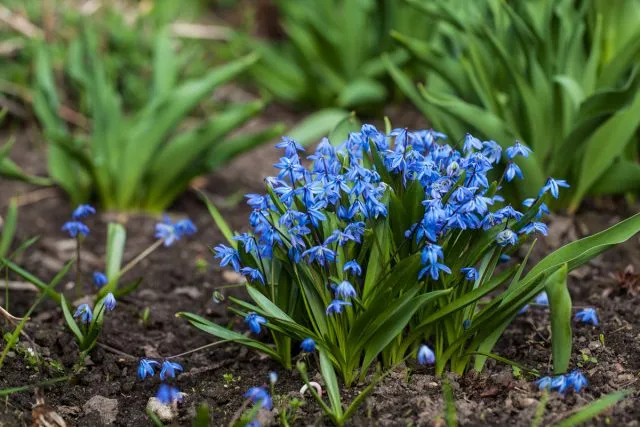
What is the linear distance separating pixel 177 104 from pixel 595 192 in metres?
2.06

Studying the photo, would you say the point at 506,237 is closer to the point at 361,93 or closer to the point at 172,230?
the point at 172,230

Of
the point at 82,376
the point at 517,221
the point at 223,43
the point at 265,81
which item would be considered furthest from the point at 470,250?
the point at 223,43

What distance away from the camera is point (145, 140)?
172 inches

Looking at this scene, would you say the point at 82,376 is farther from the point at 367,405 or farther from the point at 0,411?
the point at 367,405

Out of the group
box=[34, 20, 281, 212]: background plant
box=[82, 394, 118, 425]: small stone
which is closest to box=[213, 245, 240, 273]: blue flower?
box=[82, 394, 118, 425]: small stone

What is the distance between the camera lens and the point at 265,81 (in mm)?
5953

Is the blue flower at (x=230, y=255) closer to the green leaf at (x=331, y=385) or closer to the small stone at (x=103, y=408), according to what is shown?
the green leaf at (x=331, y=385)

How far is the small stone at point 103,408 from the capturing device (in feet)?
8.86

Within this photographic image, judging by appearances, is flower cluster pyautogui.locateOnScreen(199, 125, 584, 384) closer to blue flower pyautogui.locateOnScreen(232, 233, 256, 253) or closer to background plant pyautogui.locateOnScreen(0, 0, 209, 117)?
blue flower pyautogui.locateOnScreen(232, 233, 256, 253)

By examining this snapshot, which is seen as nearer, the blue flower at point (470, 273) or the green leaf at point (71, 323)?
the blue flower at point (470, 273)

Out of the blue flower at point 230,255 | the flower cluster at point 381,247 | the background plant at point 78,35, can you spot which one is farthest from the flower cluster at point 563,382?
→ the background plant at point 78,35

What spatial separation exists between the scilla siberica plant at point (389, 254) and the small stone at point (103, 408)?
379 millimetres

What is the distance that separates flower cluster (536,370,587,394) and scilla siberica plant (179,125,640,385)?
0.05 meters

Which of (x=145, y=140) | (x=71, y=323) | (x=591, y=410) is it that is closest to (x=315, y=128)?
(x=145, y=140)
